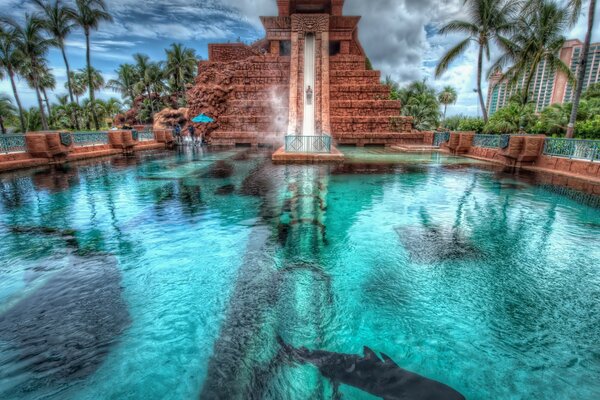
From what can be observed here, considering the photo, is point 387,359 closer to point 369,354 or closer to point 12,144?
point 369,354

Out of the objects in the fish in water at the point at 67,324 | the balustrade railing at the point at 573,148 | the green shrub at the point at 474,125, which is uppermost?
the green shrub at the point at 474,125

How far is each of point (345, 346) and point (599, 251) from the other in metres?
4.84

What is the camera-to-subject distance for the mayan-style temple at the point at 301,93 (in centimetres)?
2464

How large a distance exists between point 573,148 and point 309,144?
1017 cm

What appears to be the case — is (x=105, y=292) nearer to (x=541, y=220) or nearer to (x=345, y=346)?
(x=345, y=346)

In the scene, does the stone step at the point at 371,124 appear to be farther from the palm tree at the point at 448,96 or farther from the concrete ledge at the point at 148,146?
the palm tree at the point at 448,96

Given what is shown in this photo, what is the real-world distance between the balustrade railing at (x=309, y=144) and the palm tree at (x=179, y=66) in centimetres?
4110

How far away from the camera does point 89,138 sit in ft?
56.2

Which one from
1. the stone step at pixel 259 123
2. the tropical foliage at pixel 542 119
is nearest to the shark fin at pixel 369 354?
the tropical foliage at pixel 542 119

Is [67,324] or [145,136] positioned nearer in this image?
[67,324]

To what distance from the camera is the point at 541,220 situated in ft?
20.7

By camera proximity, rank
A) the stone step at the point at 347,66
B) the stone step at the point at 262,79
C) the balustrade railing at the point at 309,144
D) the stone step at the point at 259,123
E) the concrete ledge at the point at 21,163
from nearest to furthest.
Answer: the concrete ledge at the point at 21,163 < the balustrade railing at the point at 309,144 < the stone step at the point at 259,123 < the stone step at the point at 262,79 < the stone step at the point at 347,66

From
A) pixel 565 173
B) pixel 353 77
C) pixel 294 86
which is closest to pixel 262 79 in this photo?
pixel 294 86

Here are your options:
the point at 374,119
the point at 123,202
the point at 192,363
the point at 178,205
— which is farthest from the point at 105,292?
the point at 374,119
